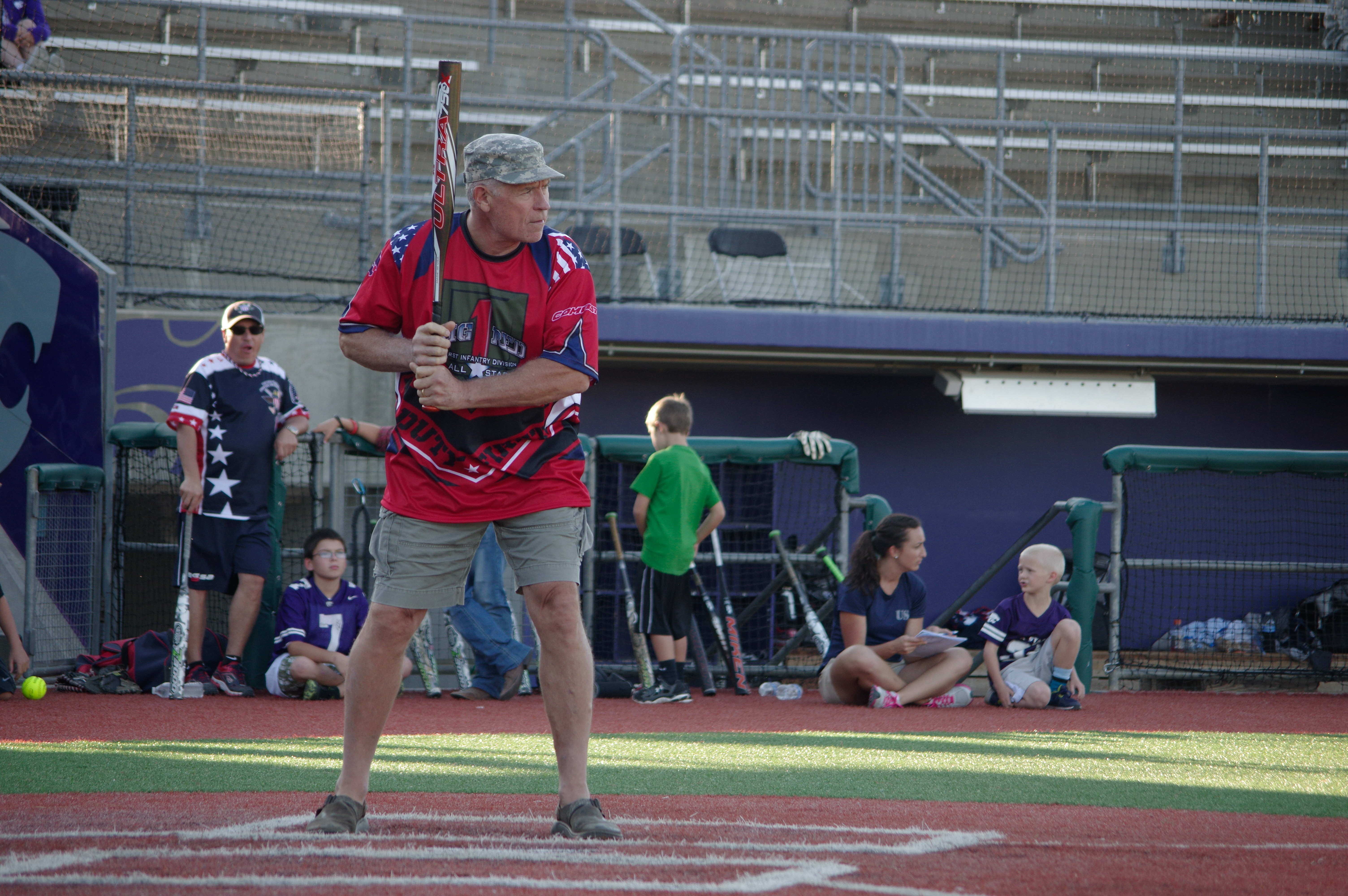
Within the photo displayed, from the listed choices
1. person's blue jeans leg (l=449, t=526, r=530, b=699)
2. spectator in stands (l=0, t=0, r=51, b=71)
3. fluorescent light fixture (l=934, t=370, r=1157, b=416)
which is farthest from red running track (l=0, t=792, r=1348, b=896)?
spectator in stands (l=0, t=0, r=51, b=71)

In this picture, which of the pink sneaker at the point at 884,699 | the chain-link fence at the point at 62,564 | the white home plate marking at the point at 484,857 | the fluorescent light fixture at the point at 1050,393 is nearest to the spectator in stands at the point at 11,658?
the chain-link fence at the point at 62,564

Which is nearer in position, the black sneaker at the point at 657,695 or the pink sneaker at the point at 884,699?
the pink sneaker at the point at 884,699

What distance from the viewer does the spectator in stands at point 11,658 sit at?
687 cm

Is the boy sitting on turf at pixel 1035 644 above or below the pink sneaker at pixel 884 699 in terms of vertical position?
above

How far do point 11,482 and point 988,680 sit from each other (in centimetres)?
632

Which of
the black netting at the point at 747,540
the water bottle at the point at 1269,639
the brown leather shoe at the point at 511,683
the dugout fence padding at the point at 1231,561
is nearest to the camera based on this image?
the brown leather shoe at the point at 511,683

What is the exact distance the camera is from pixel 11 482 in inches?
312

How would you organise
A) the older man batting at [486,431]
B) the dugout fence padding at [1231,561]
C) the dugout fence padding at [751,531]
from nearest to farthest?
1. the older man batting at [486,431]
2. the dugout fence padding at [751,531]
3. the dugout fence padding at [1231,561]

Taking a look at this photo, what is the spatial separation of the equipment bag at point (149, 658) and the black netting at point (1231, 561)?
21.3ft

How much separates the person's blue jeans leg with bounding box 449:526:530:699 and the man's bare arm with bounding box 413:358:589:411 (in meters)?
4.41

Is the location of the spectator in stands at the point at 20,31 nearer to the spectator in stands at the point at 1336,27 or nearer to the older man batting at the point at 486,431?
the older man batting at the point at 486,431

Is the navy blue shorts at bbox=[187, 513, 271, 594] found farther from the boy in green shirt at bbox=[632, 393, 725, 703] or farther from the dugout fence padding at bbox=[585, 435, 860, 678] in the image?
the boy in green shirt at bbox=[632, 393, 725, 703]

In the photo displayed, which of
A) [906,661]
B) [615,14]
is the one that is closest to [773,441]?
[906,661]

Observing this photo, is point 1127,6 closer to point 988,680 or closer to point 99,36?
point 988,680
